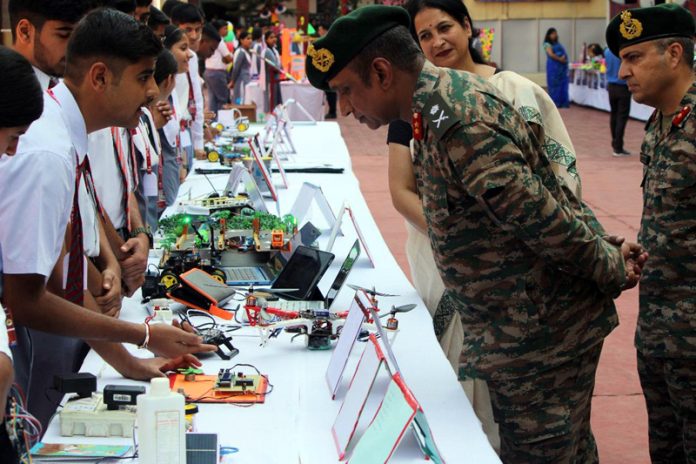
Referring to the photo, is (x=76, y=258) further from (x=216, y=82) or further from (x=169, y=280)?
(x=216, y=82)

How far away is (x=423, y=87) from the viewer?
2205mm

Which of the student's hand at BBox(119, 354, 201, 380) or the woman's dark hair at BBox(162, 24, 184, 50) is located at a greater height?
the woman's dark hair at BBox(162, 24, 184, 50)

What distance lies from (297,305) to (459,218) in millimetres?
1058

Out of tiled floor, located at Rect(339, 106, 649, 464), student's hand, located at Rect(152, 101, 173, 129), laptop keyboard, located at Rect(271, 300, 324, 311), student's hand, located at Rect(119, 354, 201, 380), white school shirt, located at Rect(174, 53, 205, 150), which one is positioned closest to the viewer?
student's hand, located at Rect(119, 354, 201, 380)

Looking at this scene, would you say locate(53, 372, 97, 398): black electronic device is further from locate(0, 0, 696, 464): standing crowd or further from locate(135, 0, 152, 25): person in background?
locate(135, 0, 152, 25): person in background

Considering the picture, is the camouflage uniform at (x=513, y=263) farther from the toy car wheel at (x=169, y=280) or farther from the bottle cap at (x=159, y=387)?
the toy car wheel at (x=169, y=280)

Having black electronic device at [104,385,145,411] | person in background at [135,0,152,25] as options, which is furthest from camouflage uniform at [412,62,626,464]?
person in background at [135,0,152,25]

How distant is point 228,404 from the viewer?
7.86ft

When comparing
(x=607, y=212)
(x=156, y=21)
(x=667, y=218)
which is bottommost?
(x=607, y=212)

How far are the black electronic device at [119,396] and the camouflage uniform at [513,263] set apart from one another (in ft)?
2.54

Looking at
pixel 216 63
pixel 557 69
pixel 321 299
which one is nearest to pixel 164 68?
pixel 321 299

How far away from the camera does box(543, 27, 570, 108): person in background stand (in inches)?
769

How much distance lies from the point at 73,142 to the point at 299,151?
5011 millimetres

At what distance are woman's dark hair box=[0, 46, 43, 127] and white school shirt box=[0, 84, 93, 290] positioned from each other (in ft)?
1.40
